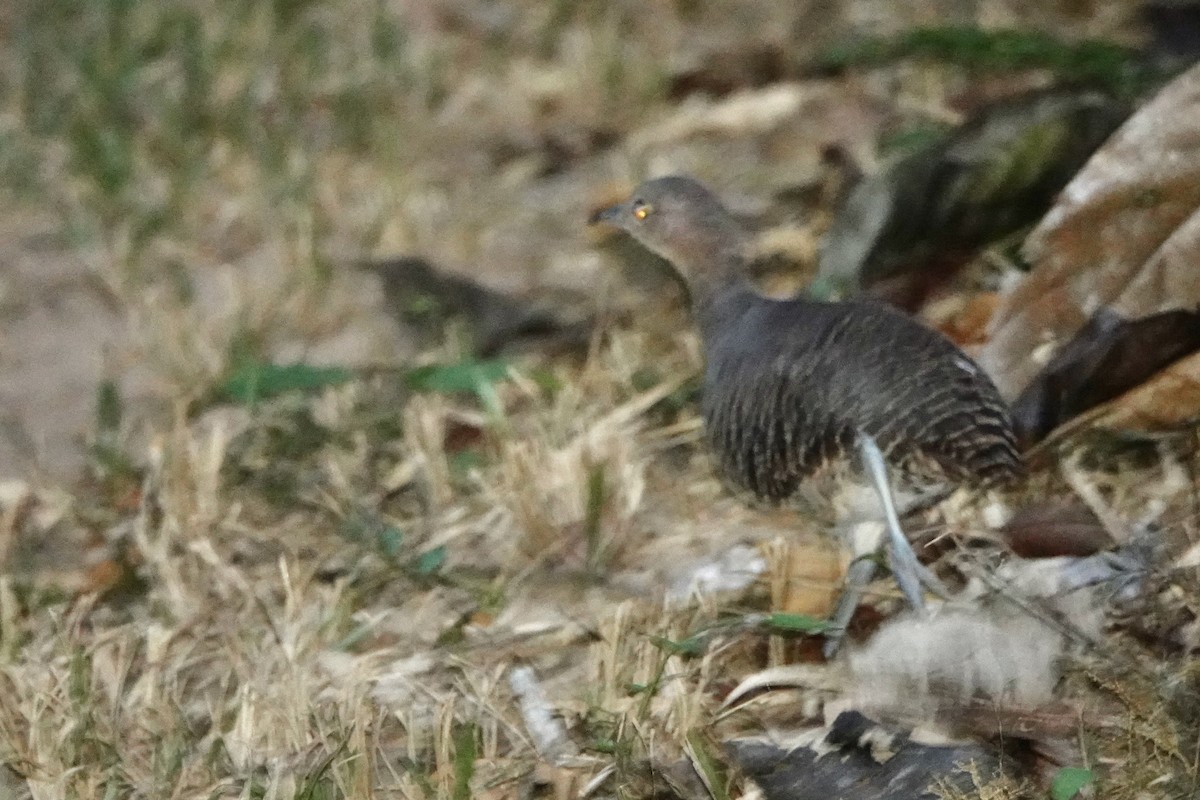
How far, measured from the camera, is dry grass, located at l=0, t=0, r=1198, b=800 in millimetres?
2117

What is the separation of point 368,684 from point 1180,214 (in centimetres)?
149

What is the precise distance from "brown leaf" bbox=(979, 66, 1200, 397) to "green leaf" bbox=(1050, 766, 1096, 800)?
2.80 feet

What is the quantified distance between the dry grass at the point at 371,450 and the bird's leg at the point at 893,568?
10cm

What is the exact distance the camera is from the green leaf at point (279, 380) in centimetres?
316

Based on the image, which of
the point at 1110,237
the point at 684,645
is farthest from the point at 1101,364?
the point at 684,645

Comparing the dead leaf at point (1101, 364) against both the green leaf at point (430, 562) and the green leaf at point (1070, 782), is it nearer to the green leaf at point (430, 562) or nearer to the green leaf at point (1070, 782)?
the green leaf at point (1070, 782)

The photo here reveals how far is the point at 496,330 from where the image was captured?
3436 mm

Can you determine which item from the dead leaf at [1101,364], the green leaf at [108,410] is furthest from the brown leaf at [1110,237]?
the green leaf at [108,410]

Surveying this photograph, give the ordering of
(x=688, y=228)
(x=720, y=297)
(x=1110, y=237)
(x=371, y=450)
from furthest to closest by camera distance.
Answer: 1. (x=371, y=450)
2. (x=688, y=228)
3. (x=720, y=297)
4. (x=1110, y=237)

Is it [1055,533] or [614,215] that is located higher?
[614,215]

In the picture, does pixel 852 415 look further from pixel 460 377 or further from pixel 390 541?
pixel 460 377

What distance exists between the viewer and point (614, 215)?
3084 mm

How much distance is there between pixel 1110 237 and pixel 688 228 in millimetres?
771

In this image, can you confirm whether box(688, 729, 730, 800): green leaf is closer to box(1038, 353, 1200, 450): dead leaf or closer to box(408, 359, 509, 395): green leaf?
box(1038, 353, 1200, 450): dead leaf
